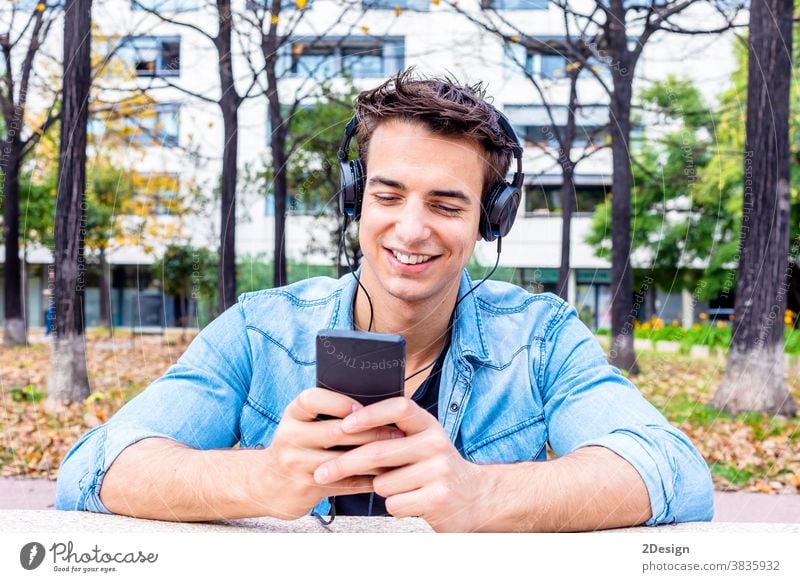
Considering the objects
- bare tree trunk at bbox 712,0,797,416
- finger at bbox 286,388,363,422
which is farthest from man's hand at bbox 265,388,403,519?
bare tree trunk at bbox 712,0,797,416

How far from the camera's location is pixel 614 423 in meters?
0.85

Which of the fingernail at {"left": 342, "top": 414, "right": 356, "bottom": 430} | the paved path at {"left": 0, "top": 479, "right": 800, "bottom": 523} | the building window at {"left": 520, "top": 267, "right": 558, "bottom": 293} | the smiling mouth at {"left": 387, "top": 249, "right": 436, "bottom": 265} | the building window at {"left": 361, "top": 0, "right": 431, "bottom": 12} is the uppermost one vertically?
the building window at {"left": 361, "top": 0, "right": 431, "bottom": 12}

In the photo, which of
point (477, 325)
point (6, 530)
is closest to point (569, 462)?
point (477, 325)

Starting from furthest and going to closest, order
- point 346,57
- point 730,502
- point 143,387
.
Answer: point 730,502, point 346,57, point 143,387

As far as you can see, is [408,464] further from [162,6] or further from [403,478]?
[162,6]

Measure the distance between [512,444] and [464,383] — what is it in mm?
107

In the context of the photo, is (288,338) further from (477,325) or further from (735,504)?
(735,504)

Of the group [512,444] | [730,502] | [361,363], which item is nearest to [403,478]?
[361,363]

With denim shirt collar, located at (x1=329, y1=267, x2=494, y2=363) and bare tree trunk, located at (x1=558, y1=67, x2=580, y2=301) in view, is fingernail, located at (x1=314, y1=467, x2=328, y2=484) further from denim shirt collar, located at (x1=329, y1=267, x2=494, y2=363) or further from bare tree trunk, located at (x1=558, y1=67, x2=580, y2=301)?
bare tree trunk, located at (x1=558, y1=67, x2=580, y2=301)

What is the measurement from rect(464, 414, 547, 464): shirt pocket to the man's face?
23cm

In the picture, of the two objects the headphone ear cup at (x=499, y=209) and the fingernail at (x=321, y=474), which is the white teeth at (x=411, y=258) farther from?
the fingernail at (x=321, y=474)

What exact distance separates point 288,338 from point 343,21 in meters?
0.53

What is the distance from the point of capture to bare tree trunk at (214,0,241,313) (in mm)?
1064

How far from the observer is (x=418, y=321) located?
97 centimetres
